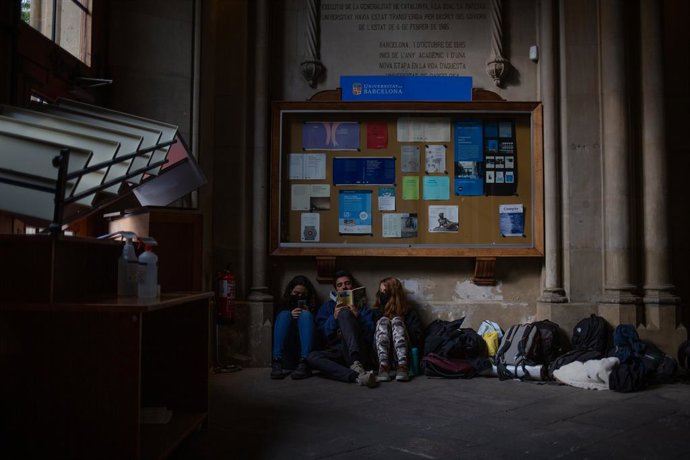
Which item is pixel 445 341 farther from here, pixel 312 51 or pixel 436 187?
pixel 312 51

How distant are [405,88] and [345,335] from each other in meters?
2.63

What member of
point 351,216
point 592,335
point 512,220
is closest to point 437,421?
point 592,335

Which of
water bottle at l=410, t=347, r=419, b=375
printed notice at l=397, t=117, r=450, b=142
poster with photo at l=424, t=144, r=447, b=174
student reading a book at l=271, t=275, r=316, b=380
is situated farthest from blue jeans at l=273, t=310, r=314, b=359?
printed notice at l=397, t=117, r=450, b=142

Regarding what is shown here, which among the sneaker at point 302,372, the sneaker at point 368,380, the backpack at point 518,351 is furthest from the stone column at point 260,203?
the backpack at point 518,351

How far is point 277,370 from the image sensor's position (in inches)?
223

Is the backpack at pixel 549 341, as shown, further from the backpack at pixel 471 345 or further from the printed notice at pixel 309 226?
the printed notice at pixel 309 226

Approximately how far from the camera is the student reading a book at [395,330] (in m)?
5.68

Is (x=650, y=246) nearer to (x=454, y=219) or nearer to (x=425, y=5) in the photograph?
Result: (x=454, y=219)

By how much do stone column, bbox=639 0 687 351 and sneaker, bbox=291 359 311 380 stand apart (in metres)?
3.17

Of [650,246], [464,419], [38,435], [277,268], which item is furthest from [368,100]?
[38,435]

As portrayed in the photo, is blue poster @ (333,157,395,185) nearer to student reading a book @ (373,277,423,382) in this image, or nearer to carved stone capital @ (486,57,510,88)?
student reading a book @ (373,277,423,382)

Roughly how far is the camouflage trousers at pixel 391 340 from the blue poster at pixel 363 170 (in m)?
1.46

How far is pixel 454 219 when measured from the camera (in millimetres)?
6578

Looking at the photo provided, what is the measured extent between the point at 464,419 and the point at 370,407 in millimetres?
681
